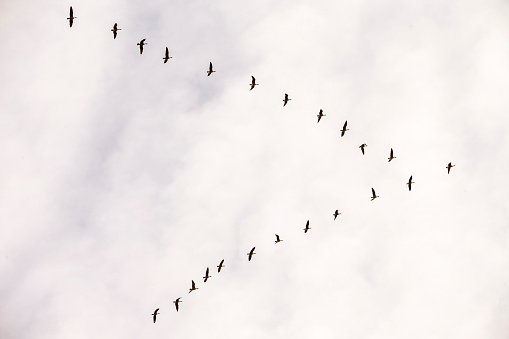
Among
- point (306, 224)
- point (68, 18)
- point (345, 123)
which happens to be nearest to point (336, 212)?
point (306, 224)

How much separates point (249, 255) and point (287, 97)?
26.3m

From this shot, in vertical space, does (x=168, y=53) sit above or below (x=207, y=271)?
above

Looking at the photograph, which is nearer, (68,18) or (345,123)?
(68,18)

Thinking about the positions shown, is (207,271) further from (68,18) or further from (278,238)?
(68,18)

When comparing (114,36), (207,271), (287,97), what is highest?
(114,36)

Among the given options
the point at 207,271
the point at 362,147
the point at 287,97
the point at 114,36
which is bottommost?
the point at 207,271

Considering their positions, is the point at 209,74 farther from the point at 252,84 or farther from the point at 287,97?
the point at 287,97

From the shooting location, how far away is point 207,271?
305 ft

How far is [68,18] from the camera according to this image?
8788 centimetres

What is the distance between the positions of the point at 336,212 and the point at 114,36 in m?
44.2

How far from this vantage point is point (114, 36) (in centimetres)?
9056

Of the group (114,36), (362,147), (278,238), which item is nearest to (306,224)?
(278,238)

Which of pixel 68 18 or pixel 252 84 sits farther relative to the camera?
pixel 252 84

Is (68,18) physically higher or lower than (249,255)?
higher
